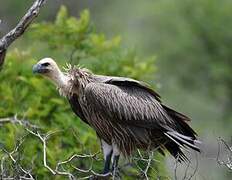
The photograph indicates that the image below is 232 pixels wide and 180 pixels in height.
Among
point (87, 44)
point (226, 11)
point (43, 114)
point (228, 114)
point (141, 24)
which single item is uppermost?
point (141, 24)

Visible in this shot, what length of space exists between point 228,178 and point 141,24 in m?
12.0

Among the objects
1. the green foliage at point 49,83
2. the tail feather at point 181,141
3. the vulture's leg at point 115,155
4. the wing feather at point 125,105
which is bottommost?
the vulture's leg at point 115,155

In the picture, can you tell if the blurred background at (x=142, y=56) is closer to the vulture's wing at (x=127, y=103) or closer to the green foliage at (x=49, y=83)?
the green foliage at (x=49, y=83)

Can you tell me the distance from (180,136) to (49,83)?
2.91m

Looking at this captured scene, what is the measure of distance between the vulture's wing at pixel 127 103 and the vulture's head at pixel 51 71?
233 mm

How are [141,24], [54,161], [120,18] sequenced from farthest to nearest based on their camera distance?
1. [120,18]
2. [141,24]
3. [54,161]

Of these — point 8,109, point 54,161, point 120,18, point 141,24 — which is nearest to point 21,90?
point 8,109

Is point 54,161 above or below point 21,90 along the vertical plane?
below

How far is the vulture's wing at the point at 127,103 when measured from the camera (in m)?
8.26

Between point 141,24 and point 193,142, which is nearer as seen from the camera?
point 193,142

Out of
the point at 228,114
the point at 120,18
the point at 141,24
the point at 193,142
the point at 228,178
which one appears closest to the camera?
the point at 193,142

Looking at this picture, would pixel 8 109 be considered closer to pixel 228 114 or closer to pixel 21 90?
pixel 21 90

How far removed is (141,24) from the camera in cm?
2859

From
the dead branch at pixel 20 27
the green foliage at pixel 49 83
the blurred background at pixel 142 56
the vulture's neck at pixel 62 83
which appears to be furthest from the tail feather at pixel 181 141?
the green foliage at pixel 49 83
